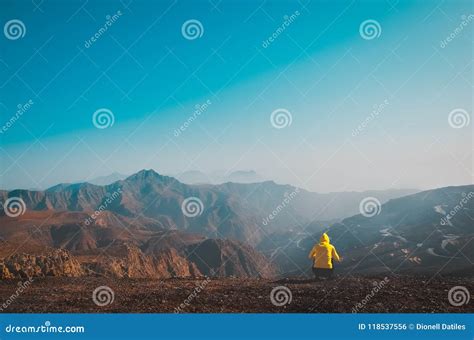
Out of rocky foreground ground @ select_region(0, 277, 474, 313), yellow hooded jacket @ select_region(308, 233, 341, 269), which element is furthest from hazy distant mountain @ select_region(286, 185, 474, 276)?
rocky foreground ground @ select_region(0, 277, 474, 313)

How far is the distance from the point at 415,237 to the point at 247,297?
105866 mm

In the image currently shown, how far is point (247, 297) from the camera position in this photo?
1227 centimetres

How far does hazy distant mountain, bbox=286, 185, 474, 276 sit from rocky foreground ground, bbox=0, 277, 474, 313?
16.0m

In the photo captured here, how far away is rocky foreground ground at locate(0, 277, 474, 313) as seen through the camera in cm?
1119

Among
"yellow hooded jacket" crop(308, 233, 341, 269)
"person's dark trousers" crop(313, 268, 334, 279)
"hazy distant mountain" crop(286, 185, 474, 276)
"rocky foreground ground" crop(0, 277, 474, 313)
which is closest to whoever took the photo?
"rocky foreground ground" crop(0, 277, 474, 313)

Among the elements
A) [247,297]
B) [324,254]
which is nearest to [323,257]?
[324,254]

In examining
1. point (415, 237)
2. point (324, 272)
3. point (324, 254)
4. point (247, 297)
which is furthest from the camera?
point (415, 237)

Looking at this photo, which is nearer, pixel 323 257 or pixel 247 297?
pixel 247 297

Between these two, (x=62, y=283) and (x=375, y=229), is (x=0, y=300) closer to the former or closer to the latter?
(x=62, y=283)

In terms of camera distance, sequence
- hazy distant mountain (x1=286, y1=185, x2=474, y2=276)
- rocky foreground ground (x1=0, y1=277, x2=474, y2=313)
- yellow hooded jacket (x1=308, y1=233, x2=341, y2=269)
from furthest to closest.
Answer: hazy distant mountain (x1=286, y1=185, x2=474, y2=276) → yellow hooded jacket (x1=308, y1=233, x2=341, y2=269) → rocky foreground ground (x1=0, y1=277, x2=474, y2=313)

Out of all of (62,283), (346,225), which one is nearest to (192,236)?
(346,225)

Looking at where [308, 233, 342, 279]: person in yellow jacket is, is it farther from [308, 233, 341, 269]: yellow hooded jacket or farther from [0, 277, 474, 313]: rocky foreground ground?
[0, 277, 474, 313]: rocky foreground ground

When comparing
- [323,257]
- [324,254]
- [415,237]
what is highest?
[415,237]

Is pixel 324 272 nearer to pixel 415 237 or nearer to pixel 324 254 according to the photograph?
pixel 324 254
